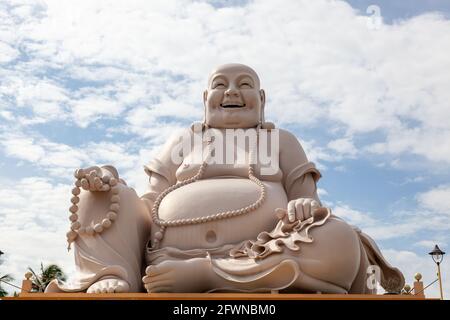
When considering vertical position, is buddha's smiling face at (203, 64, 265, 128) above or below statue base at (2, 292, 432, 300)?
above

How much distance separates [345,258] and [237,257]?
867 millimetres

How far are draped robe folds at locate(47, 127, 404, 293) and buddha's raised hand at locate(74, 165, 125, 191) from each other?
0.15 meters

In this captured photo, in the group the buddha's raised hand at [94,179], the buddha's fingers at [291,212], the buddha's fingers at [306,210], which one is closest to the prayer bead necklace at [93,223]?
the buddha's raised hand at [94,179]

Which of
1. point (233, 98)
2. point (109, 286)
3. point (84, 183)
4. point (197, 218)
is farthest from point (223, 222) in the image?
point (233, 98)

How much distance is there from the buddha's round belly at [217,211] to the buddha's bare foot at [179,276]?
0.37 meters

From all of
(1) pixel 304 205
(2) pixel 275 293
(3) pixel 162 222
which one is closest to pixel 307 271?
(2) pixel 275 293

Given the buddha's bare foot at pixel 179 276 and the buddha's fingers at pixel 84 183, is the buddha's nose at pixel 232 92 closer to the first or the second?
the buddha's fingers at pixel 84 183

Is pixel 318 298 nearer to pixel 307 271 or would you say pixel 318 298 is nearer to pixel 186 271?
pixel 307 271

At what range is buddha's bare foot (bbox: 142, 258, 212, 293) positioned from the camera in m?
4.34

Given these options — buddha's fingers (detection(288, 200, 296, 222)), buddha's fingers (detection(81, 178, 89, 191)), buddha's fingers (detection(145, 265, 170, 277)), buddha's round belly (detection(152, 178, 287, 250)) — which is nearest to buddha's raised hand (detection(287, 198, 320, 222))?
buddha's fingers (detection(288, 200, 296, 222))

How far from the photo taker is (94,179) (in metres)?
4.72

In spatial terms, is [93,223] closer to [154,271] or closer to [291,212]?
[154,271]

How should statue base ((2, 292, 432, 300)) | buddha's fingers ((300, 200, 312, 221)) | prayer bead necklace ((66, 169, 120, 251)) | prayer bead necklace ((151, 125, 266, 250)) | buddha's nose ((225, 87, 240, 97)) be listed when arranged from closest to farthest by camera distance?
statue base ((2, 292, 432, 300)) → buddha's fingers ((300, 200, 312, 221)) → prayer bead necklace ((66, 169, 120, 251)) → prayer bead necklace ((151, 125, 266, 250)) → buddha's nose ((225, 87, 240, 97))

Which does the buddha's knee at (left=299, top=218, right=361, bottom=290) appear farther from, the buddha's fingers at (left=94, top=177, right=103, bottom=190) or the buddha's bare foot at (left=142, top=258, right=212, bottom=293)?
the buddha's fingers at (left=94, top=177, right=103, bottom=190)
